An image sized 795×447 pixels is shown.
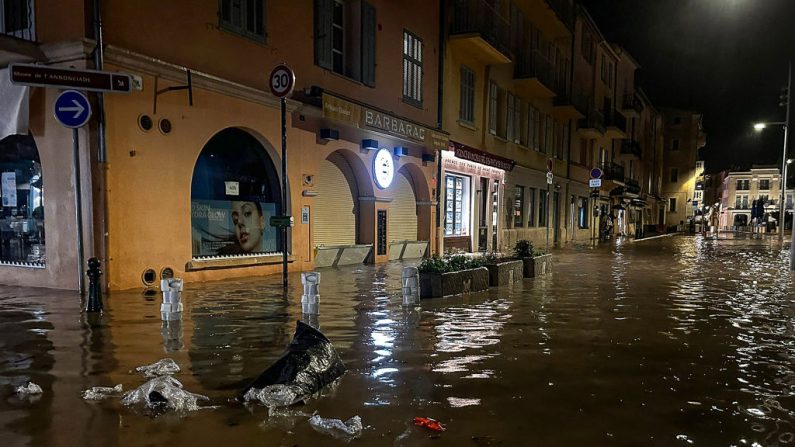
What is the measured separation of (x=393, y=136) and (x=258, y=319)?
980 cm

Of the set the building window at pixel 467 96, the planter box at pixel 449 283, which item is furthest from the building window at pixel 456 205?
the planter box at pixel 449 283

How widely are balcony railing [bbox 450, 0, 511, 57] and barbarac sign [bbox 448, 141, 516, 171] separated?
3907mm

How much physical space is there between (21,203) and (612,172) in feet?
124

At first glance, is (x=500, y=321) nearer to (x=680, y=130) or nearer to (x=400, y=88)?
(x=400, y=88)

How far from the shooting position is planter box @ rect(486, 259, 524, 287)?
35.9 feet

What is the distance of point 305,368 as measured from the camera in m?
4.33

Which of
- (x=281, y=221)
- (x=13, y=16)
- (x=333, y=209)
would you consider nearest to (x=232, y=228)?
(x=281, y=221)

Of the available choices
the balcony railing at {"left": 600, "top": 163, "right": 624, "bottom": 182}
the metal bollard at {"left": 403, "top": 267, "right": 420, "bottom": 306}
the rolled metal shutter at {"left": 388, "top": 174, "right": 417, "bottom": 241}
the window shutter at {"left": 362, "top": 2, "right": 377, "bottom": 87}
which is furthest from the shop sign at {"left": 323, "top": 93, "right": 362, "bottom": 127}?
the balcony railing at {"left": 600, "top": 163, "right": 624, "bottom": 182}

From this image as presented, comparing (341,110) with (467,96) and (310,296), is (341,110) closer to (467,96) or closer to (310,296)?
(310,296)

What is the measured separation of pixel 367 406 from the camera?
409 cm

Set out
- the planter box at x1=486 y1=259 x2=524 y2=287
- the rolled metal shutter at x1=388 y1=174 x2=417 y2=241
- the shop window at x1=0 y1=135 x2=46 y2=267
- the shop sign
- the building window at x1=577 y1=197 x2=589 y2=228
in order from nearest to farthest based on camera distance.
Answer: the shop window at x1=0 y1=135 x2=46 y2=267 < the planter box at x1=486 y1=259 x2=524 y2=287 < the shop sign < the rolled metal shutter at x1=388 y1=174 x2=417 y2=241 < the building window at x1=577 y1=197 x2=589 y2=228

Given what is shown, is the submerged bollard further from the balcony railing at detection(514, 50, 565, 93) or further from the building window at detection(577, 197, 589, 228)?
the building window at detection(577, 197, 589, 228)

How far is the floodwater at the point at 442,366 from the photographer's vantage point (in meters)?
3.64

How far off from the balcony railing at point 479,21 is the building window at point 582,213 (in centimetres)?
1733
